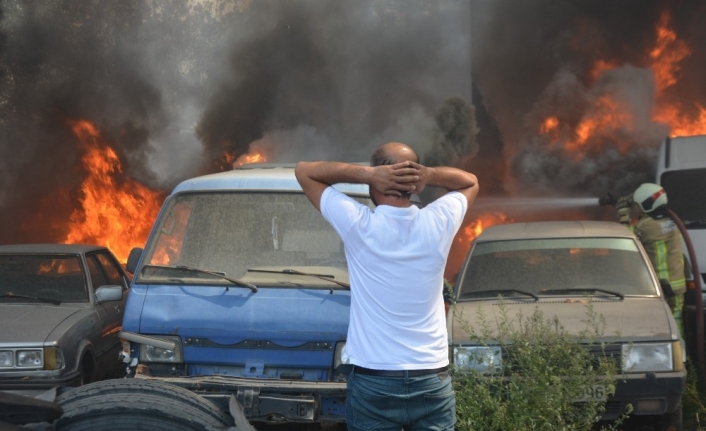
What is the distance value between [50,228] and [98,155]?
2323mm

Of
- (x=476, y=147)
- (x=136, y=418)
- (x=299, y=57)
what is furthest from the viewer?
(x=299, y=57)

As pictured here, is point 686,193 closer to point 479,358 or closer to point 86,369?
point 479,358

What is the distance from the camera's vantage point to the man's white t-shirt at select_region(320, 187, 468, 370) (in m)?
3.10

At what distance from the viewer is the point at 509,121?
21859mm

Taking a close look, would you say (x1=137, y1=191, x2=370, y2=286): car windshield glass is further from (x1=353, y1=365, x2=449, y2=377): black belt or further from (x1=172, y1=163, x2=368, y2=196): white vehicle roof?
(x1=353, y1=365, x2=449, y2=377): black belt

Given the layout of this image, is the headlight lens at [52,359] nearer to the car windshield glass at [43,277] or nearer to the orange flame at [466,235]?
the car windshield glass at [43,277]

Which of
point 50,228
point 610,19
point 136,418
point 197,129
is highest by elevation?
point 610,19

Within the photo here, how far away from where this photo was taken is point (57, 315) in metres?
6.82

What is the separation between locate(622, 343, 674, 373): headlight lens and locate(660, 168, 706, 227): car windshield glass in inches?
198

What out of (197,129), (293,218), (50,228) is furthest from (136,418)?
(197,129)

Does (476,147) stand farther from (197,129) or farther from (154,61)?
(154,61)

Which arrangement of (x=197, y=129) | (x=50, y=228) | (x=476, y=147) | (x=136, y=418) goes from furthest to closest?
(x=197, y=129) < (x=476, y=147) < (x=50, y=228) < (x=136, y=418)

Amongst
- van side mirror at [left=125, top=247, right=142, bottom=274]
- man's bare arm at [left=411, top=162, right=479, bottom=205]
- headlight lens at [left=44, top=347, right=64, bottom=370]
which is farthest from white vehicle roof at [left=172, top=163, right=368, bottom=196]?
man's bare arm at [left=411, top=162, right=479, bottom=205]

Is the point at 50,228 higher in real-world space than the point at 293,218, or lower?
higher
